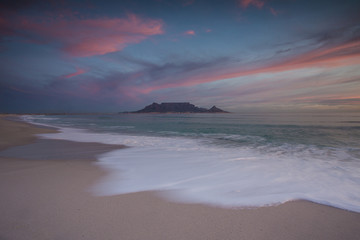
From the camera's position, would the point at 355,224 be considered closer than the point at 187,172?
Yes

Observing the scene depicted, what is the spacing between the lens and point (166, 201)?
9.86ft

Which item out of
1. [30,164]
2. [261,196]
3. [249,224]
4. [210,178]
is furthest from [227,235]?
[30,164]

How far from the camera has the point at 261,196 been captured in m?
3.19

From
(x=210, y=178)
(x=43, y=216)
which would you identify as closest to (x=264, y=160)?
(x=210, y=178)

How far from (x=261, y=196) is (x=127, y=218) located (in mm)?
2296

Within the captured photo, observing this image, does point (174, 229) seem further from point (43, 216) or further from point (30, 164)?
point (30, 164)

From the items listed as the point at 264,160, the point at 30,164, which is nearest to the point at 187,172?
the point at 264,160

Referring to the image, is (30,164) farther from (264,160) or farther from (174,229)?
(264,160)

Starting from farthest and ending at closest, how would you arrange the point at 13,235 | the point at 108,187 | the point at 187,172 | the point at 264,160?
the point at 264,160 < the point at 187,172 < the point at 108,187 < the point at 13,235

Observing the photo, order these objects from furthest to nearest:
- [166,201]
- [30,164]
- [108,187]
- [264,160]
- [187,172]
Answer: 1. [264,160]
2. [30,164]
3. [187,172]
4. [108,187]
5. [166,201]

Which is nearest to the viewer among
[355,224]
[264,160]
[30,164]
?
[355,224]

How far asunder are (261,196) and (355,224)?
1.20 meters

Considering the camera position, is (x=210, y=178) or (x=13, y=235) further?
(x=210, y=178)

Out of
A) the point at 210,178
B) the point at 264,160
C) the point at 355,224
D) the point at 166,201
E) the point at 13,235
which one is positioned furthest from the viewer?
the point at 264,160
